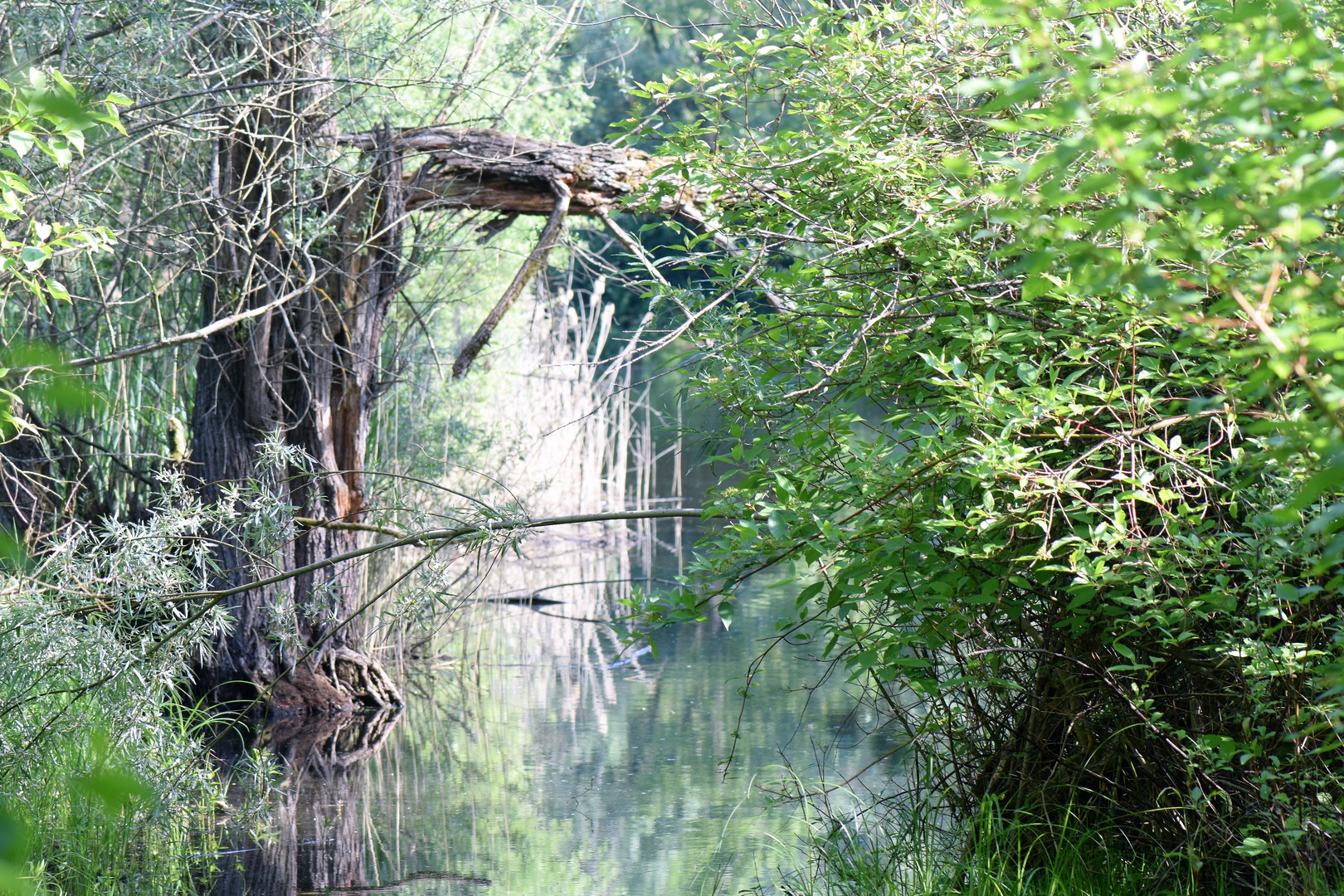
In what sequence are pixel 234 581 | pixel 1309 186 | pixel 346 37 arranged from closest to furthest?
pixel 1309 186
pixel 346 37
pixel 234 581

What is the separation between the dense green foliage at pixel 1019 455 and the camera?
231cm

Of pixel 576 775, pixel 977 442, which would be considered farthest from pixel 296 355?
pixel 977 442

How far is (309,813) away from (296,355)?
2.21m

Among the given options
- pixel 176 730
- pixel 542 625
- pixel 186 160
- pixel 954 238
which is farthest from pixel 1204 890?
pixel 542 625

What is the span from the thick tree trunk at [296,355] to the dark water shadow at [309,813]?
259 millimetres

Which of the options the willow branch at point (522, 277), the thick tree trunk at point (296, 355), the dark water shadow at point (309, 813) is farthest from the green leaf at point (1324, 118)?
the thick tree trunk at point (296, 355)

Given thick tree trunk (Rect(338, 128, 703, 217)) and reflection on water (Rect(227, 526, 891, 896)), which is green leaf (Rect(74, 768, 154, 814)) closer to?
reflection on water (Rect(227, 526, 891, 896))

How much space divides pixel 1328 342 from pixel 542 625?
7.45 metres

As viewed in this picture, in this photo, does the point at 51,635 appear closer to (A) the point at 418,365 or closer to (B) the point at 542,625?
(A) the point at 418,365

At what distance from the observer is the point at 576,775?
4793 mm

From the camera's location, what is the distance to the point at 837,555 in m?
3.15

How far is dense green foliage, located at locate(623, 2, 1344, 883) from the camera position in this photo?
2.31 meters

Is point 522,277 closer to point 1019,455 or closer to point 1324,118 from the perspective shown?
point 1019,455

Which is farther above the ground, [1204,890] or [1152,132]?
[1152,132]
